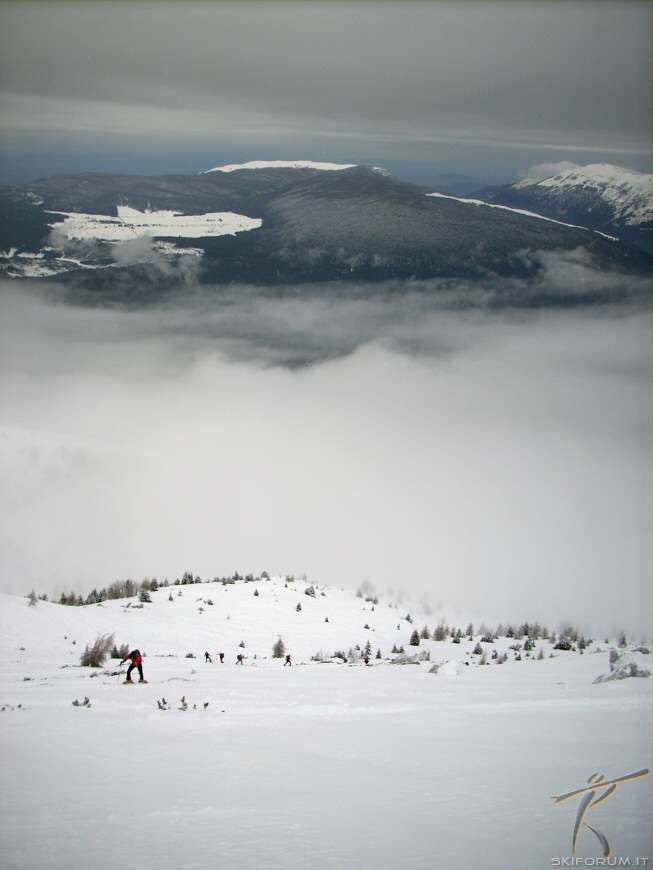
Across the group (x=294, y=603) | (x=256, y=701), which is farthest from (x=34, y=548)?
(x=256, y=701)

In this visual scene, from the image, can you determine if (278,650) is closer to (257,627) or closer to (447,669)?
(257,627)

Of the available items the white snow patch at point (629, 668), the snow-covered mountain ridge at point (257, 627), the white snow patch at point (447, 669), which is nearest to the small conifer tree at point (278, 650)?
the snow-covered mountain ridge at point (257, 627)

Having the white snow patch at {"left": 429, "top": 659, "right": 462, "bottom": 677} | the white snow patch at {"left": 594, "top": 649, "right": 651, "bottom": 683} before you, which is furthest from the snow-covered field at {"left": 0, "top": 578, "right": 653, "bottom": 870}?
the white snow patch at {"left": 594, "top": 649, "right": 651, "bottom": 683}

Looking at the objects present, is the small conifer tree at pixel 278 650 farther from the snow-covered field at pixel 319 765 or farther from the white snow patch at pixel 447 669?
the white snow patch at pixel 447 669

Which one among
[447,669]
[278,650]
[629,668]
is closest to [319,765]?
[629,668]

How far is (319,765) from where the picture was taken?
12.0m

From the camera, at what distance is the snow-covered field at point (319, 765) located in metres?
8.99

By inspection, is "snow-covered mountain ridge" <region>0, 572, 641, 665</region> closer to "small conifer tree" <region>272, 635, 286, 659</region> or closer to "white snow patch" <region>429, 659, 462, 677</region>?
"small conifer tree" <region>272, 635, 286, 659</region>

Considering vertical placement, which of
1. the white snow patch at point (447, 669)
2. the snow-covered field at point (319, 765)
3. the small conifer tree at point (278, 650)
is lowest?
the small conifer tree at point (278, 650)

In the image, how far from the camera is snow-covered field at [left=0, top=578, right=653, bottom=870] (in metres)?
8.99

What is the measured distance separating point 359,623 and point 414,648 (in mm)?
6495

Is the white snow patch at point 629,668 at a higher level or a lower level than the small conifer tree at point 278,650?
higher

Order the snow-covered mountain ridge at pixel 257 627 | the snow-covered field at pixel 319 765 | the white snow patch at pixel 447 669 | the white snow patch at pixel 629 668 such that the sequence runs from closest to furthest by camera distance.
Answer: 1. the snow-covered field at pixel 319 765
2. the white snow patch at pixel 629 668
3. the white snow patch at pixel 447 669
4. the snow-covered mountain ridge at pixel 257 627

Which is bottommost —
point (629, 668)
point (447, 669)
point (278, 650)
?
point (278, 650)
